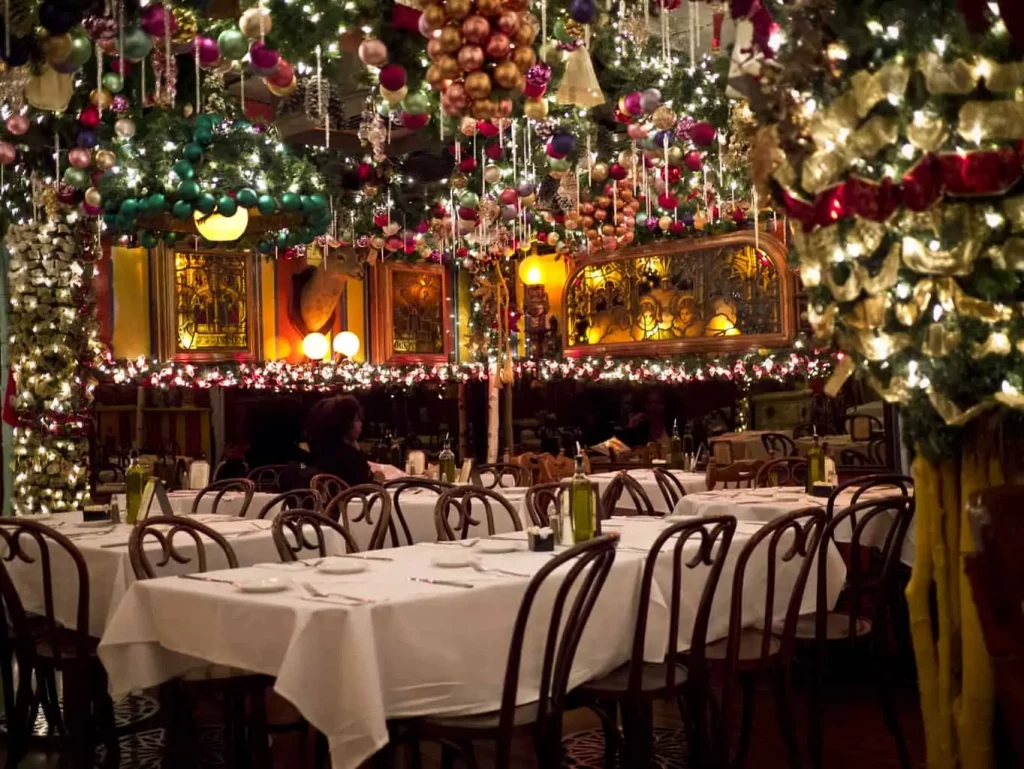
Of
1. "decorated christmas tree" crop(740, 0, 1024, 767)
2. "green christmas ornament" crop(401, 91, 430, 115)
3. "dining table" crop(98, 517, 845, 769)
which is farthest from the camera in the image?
"green christmas ornament" crop(401, 91, 430, 115)

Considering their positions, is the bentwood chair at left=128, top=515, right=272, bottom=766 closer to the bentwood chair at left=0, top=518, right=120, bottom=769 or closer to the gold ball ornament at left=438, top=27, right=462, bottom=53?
the bentwood chair at left=0, top=518, right=120, bottom=769

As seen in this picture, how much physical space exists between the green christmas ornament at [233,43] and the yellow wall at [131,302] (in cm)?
857

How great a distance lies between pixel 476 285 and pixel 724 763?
38.2 feet

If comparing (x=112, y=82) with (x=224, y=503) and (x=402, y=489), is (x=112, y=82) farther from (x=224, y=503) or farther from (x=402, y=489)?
(x=224, y=503)

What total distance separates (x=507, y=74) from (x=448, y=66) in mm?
196

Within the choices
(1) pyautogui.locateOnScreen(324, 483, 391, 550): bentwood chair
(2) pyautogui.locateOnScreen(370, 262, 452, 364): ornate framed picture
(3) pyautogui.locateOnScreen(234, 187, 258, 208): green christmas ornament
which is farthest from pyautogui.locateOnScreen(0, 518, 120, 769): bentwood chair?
(2) pyautogui.locateOnScreen(370, 262, 452, 364): ornate framed picture

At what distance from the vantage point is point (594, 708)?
12.7ft

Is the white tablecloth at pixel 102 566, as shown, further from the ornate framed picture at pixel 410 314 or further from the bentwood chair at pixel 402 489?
the ornate framed picture at pixel 410 314

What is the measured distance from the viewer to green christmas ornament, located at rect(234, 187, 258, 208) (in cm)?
720

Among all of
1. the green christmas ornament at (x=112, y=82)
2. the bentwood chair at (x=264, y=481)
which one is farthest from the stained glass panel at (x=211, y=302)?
the green christmas ornament at (x=112, y=82)

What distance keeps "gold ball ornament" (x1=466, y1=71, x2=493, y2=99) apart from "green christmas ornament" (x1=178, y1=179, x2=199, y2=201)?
10.4 feet

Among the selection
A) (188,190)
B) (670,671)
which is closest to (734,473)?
(188,190)

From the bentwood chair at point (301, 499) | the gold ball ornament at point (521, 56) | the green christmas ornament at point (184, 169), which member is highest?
the green christmas ornament at point (184, 169)

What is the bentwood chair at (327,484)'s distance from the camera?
21.5 ft
